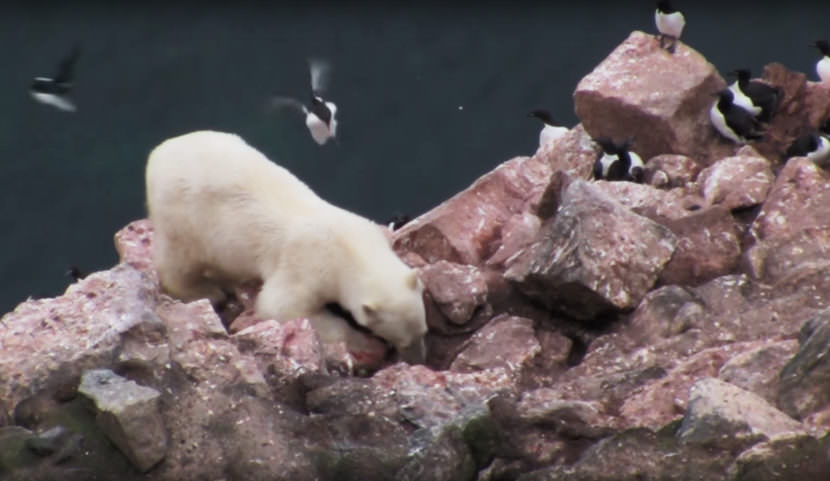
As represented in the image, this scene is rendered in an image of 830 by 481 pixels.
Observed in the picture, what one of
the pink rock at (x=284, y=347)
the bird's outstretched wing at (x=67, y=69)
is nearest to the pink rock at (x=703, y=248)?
the pink rock at (x=284, y=347)

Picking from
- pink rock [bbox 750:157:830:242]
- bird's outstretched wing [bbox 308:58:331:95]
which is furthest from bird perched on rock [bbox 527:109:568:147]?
pink rock [bbox 750:157:830:242]

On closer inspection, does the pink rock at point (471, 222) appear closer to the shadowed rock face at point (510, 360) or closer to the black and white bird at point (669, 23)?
the shadowed rock face at point (510, 360)

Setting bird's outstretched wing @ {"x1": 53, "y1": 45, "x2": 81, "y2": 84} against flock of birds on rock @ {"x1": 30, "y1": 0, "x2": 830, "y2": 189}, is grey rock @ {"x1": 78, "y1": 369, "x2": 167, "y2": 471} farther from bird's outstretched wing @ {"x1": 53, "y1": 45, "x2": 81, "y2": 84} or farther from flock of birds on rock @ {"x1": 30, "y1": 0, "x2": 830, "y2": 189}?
bird's outstretched wing @ {"x1": 53, "y1": 45, "x2": 81, "y2": 84}

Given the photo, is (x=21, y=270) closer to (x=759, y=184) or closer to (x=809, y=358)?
(x=759, y=184)

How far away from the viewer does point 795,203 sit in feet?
22.1

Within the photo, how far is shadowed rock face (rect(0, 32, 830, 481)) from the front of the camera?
463 centimetres

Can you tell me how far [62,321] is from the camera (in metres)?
5.29

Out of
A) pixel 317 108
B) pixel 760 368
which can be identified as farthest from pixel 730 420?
Result: pixel 317 108

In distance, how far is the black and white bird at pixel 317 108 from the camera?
12.2 m

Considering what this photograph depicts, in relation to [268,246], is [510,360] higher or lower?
lower

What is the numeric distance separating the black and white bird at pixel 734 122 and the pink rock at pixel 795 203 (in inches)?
40.1

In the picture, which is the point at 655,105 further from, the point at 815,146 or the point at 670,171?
the point at 815,146

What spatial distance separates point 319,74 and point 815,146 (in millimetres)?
7226

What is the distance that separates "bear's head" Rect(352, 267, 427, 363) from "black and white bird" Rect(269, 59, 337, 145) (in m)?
6.23
